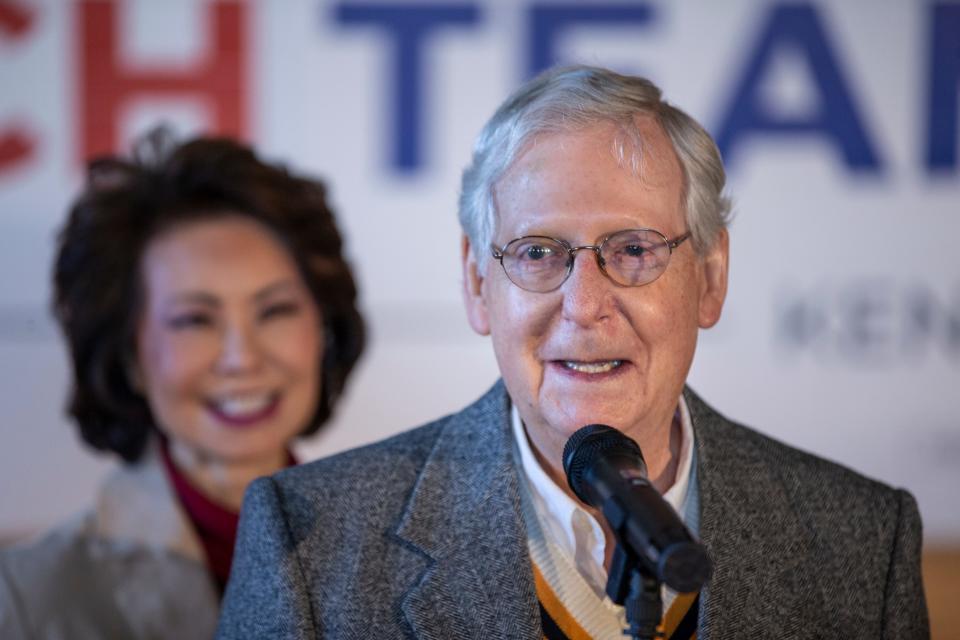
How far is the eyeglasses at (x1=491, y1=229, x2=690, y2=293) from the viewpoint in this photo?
1.66 m

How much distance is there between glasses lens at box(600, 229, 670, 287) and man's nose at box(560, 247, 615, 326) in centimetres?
2

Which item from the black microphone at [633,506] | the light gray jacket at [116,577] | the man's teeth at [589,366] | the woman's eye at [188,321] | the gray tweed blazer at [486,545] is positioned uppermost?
the man's teeth at [589,366]

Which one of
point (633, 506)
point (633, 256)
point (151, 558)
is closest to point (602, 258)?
point (633, 256)

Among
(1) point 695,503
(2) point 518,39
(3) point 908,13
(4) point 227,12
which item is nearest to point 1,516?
(4) point 227,12

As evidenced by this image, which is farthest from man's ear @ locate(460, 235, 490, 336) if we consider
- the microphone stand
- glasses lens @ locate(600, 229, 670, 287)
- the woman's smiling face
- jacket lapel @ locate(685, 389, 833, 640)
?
the woman's smiling face

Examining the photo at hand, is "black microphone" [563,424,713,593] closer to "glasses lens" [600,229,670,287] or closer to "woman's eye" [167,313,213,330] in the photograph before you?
"glasses lens" [600,229,670,287]

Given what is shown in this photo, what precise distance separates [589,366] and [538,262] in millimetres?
169

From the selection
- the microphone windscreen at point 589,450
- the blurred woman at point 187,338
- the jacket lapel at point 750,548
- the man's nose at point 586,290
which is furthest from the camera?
the blurred woman at point 187,338

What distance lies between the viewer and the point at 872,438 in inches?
147

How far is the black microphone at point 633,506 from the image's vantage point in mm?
1155

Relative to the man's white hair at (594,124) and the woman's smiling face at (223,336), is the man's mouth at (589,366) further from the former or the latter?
the woman's smiling face at (223,336)

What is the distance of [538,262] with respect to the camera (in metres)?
1.67

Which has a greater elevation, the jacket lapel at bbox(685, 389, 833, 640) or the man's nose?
the man's nose

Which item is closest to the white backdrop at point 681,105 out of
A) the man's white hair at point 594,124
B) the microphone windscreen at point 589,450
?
the man's white hair at point 594,124
